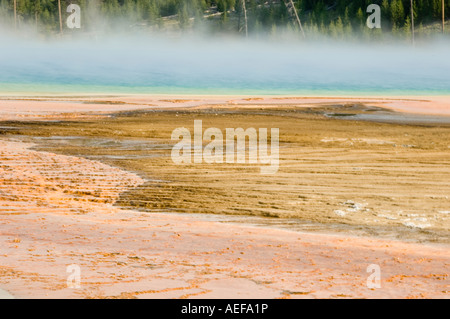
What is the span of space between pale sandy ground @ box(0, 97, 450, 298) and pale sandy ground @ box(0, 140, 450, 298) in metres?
0.01

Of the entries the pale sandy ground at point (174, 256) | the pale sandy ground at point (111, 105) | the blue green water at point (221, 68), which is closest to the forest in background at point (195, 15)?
the blue green water at point (221, 68)

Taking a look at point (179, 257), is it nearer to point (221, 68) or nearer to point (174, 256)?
point (174, 256)

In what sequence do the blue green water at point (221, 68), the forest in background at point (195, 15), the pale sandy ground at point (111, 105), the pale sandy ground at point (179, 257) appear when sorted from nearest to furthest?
the pale sandy ground at point (179, 257) → the pale sandy ground at point (111, 105) → the blue green water at point (221, 68) → the forest in background at point (195, 15)

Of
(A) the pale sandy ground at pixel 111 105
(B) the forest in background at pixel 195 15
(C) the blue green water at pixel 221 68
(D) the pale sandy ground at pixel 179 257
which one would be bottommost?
(D) the pale sandy ground at pixel 179 257

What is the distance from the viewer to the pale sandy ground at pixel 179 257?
6871 mm

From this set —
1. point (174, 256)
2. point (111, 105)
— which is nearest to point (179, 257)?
point (174, 256)

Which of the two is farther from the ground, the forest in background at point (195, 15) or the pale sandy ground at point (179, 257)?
the forest in background at point (195, 15)

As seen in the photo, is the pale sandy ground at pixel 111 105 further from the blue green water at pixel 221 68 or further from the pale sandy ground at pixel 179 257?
the pale sandy ground at pixel 179 257

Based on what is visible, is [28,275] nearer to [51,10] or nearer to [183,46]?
[183,46]

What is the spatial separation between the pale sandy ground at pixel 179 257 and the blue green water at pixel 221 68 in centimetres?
2909

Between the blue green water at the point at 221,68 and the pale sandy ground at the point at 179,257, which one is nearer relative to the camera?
the pale sandy ground at the point at 179,257

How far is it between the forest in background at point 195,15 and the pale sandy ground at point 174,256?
6198 cm

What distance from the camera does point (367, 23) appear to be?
68812 mm

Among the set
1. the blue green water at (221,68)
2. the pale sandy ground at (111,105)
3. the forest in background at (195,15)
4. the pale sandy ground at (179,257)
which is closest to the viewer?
the pale sandy ground at (179,257)
